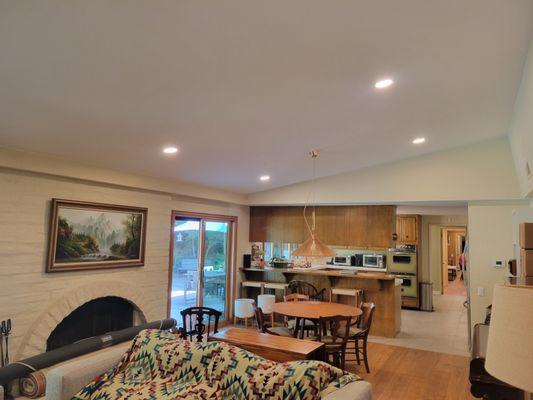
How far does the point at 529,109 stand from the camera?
3236 mm

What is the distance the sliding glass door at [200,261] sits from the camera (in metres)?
6.16

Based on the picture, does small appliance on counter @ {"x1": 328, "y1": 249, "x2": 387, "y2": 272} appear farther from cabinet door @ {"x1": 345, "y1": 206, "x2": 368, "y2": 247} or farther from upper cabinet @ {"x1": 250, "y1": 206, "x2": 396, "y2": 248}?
cabinet door @ {"x1": 345, "y1": 206, "x2": 368, "y2": 247}

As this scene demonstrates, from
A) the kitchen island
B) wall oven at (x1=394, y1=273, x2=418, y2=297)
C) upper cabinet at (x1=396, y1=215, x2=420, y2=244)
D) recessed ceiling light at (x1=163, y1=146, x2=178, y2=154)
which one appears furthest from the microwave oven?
recessed ceiling light at (x1=163, y1=146, x2=178, y2=154)

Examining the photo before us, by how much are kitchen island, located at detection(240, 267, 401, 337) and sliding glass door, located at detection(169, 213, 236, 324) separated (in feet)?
1.87

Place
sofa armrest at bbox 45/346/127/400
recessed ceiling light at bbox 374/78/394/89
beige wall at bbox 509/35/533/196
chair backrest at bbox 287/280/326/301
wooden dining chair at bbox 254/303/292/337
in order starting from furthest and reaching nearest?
chair backrest at bbox 287/280/326/301 < wooden dining chair at bbox 254/303/292/337 < recessed ceiling light at bbox 374/78/394/89 < beige wall at bbox 509/35/533/196 < sofa armrest at bbox 45/346/127/400

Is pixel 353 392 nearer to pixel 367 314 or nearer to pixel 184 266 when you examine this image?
pixel 367 314

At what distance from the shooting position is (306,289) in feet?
23.2

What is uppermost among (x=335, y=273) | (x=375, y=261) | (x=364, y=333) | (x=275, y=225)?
(x=275, y=225)

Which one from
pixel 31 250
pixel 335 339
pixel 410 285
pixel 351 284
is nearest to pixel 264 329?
pixel 335 339

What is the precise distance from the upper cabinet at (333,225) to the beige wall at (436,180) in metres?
0.50

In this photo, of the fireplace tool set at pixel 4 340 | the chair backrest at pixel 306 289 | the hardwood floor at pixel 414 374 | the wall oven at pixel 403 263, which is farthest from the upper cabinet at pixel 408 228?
the fireplace tool set at pixel 4 340

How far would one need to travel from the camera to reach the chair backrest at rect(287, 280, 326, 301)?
6.75m

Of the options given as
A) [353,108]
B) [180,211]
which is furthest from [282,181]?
[353,108]

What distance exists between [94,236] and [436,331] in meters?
5.96
